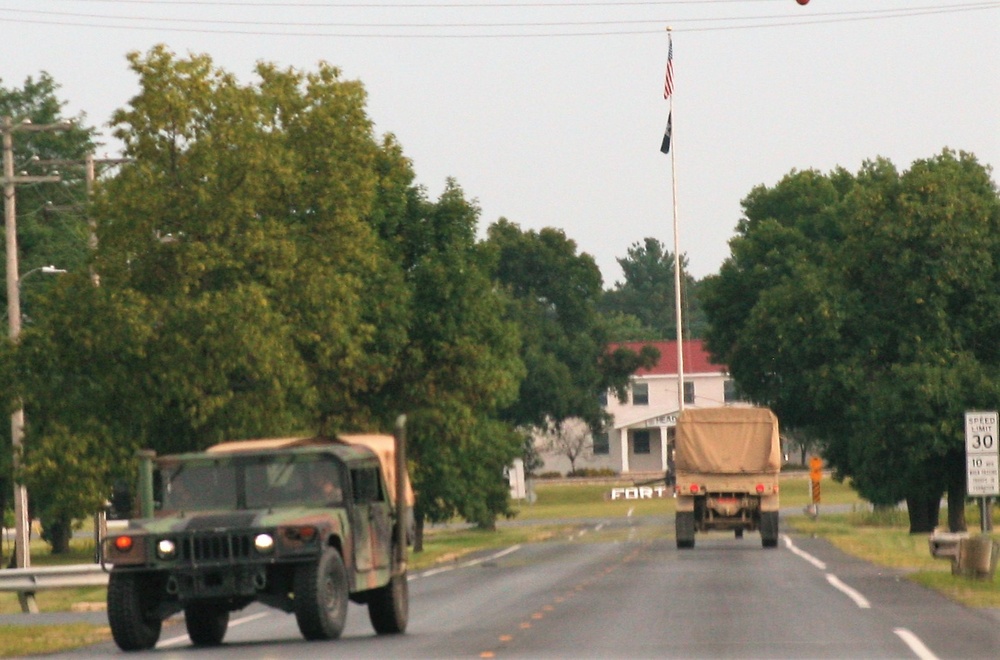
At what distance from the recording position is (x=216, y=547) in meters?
17.6

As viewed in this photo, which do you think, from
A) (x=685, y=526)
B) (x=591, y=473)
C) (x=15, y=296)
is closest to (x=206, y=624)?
(x=15, y=296)

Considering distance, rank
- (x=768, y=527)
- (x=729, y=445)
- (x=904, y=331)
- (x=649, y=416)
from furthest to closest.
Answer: (x=649, y=416) < (x=904, y=331) < (x=729, y=445) < (x=768, y=527)

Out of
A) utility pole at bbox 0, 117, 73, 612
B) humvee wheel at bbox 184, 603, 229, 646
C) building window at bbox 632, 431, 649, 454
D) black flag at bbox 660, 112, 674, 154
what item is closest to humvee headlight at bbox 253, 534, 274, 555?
humvee wheel at bbox 184, 603, 229, 646

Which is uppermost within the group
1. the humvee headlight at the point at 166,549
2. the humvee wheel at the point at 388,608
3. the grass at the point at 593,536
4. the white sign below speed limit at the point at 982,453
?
the white sign below speed limit at the point at 982,453

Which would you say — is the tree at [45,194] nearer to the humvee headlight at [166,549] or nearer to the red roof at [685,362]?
the humvee headlight at [166,549]

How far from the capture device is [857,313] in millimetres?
57125

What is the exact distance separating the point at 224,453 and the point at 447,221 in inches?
1163

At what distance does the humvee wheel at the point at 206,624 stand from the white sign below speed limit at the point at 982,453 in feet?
45.9

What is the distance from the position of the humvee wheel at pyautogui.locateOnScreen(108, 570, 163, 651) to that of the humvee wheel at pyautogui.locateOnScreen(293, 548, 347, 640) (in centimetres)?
143

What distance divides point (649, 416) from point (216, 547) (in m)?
111

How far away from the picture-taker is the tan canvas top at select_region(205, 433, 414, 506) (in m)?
19.2

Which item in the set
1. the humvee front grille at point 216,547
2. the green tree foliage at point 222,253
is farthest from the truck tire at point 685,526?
the humvee front grille at point 216,547

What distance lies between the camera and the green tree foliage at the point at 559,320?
3942 inches

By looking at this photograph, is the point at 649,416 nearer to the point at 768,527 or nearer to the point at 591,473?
the point at 591,473
